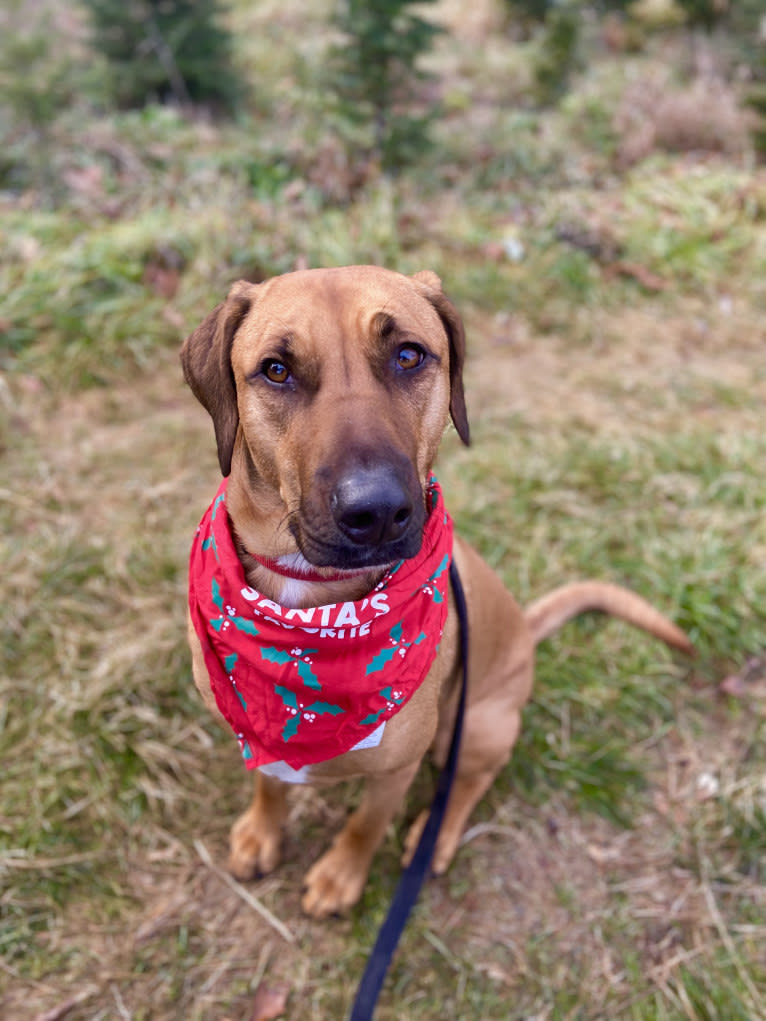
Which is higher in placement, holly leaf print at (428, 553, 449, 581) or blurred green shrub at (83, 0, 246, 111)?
blurred green shrub at (83, 0, 246, 111)

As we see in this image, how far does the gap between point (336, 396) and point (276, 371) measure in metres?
0.23

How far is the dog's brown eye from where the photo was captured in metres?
2.05

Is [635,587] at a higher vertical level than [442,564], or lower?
lower

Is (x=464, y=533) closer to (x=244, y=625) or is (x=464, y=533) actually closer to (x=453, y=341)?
(x=453, y=341)

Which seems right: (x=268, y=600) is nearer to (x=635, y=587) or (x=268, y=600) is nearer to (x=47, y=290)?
(x=635, y=587)

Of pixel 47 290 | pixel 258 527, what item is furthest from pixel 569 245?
pixel 258 527

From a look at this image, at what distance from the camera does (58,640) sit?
3.51m

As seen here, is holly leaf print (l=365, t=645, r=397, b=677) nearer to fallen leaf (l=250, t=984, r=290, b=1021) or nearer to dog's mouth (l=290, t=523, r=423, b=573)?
dog's mouth (l=290, t=523, r=423, b=573)

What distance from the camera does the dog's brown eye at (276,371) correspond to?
2.05 m

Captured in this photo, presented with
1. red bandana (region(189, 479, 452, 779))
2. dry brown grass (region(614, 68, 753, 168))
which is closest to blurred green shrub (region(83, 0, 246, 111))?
dry brown grass (region(614, 68, 753, 168))

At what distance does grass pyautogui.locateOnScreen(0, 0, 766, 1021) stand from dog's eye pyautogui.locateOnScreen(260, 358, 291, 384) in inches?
77.1

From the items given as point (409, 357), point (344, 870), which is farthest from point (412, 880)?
point (409, 357)

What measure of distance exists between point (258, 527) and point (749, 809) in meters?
2.59

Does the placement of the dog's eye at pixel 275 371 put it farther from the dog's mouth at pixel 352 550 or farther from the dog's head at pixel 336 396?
the dog's mouth at pixel 352 550
